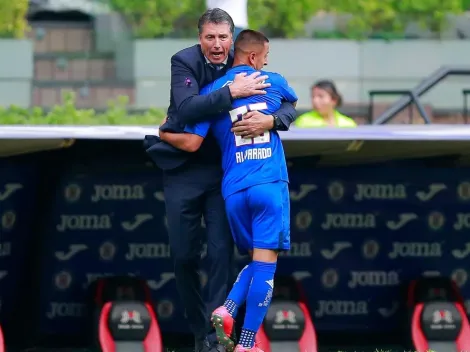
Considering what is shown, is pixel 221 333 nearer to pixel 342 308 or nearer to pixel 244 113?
pixel 244 113

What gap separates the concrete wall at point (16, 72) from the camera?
19.6 meters

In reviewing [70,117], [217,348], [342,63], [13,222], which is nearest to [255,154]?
[217,348]

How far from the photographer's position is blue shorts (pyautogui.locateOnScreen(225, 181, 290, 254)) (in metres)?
7.62

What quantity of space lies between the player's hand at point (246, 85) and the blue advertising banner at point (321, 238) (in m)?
2.10

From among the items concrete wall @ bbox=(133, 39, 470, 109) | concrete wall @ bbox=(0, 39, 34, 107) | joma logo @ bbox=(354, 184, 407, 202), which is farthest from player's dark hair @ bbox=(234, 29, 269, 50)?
concrete wall @ bbox=(0, 39, 34, 107)

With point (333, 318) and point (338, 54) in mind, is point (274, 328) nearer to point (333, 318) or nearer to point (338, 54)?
point (333, 318)

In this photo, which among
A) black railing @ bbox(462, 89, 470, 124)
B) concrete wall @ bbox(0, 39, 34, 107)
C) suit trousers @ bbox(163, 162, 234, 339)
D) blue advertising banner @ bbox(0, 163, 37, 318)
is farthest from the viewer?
concrete wall @ bbox(0, 39, 34, 107)

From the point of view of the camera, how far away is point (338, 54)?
2003 cm

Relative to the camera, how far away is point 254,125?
7.63 metres

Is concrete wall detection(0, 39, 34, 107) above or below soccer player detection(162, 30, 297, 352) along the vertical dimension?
above

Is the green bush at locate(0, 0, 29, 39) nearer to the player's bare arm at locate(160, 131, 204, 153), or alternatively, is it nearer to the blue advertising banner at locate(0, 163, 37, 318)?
the blue advertising banner at locate(0, 163, 37, 318)

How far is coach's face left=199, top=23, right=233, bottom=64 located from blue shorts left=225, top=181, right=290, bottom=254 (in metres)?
0.71

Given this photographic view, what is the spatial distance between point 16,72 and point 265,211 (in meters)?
12.7

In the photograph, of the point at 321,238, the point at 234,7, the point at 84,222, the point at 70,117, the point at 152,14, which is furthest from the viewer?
the point at 152,14
